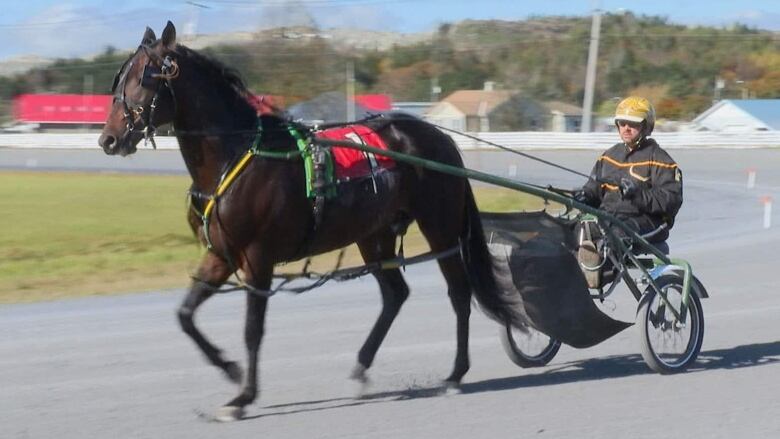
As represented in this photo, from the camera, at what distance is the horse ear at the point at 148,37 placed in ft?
21.4

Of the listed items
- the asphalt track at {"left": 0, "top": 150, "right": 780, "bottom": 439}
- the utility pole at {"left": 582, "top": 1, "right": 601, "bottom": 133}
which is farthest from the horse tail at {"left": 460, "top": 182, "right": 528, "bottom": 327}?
the utility pole at {"left": 582, "top": 1, "right": 601, "bottom": 133}

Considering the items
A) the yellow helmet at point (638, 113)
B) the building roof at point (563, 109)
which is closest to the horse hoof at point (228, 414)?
the yellow helmet at point (638, 113)

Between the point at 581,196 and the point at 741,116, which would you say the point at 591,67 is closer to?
the point at 741,116

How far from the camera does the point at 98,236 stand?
21312mm

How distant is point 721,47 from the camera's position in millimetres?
106125

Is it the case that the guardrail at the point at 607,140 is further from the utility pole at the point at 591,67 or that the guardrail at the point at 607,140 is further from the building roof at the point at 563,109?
the building roof at the point at 563,109

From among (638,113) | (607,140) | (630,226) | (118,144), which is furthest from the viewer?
(607,140)

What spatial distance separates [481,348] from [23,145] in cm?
5096

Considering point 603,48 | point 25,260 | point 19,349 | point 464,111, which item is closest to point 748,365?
point 19,349

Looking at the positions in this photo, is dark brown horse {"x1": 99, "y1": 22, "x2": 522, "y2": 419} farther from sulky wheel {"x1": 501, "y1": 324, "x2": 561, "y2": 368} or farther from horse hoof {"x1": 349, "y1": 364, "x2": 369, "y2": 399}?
sulky wheel {"x1": 501, "y1": 324, "x2": 561, "y2": 368}

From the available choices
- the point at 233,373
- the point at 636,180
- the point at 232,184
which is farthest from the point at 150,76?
the point at 636,180

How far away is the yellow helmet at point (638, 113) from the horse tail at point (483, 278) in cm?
108

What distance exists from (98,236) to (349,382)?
14.8 metres

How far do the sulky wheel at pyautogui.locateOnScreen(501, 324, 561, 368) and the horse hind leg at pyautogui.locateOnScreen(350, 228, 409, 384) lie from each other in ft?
2.38
